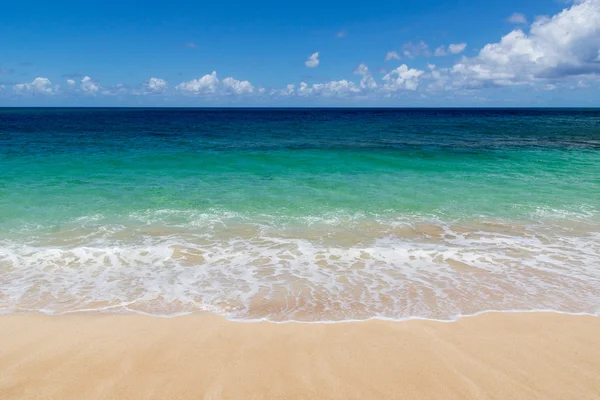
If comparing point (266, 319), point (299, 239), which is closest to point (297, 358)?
point (266, 319)

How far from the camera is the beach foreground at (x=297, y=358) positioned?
517 centimetres

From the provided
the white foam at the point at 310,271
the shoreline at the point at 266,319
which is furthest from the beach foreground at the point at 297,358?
the white foam at the point at 310,271

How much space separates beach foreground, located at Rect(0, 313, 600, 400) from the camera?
5.17 m

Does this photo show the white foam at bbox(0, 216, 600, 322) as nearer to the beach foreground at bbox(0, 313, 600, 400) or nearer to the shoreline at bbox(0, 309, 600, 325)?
the shoreline at bbox(0, 309, 600, 325)

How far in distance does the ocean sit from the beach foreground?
0.49m

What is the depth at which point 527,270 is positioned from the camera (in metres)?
9.07

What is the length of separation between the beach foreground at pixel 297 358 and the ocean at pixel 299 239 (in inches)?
19.4

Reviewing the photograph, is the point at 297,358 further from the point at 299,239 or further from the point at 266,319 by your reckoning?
the point at 299,239

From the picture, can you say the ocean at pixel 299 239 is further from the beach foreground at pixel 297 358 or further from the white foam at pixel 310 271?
the beach foreground at pixel 297 358

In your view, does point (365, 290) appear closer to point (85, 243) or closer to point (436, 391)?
point (436, 391)

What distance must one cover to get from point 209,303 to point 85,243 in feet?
17.5

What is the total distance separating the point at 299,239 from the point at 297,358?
556 centimetres

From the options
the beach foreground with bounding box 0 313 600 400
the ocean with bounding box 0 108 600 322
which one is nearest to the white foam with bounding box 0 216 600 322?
the ocean with bounding box 0 108 600 322

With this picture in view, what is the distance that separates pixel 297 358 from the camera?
5848 mm
